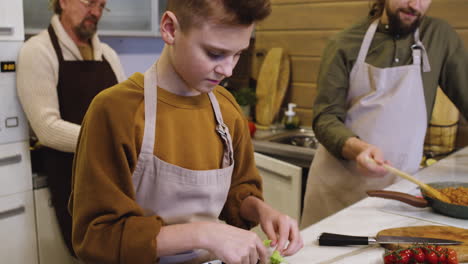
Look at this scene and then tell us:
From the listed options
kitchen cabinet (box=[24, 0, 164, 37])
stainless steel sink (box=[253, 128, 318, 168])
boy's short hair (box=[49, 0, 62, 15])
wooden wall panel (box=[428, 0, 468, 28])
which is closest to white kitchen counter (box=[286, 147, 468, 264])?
stainless steel sink (box=[253, 128, 318, 168])

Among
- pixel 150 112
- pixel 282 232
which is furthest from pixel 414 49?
pixel 150 112

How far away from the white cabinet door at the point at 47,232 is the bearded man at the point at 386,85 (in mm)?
1203

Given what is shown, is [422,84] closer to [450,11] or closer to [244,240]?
[450,11]

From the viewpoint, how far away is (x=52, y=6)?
79.0 inches

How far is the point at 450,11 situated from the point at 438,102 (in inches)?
16.9

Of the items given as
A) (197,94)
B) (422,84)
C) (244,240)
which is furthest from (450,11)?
(244,240)

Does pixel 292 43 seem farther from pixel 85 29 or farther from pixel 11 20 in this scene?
pixel 11 20

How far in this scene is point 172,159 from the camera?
2.93ft

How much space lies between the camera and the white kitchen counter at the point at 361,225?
3.20 feet

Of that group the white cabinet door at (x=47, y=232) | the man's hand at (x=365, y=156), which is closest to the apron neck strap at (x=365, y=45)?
the man's hand at (x=365, y=156)

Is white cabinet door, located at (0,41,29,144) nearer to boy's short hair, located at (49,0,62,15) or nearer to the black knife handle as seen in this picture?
boy's short hair, located at (49,0,62,15)

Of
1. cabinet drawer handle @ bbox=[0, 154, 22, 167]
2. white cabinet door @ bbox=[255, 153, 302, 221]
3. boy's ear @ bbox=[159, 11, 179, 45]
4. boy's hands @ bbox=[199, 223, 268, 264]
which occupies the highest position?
boy's ear @ bbox=[159, 11, 179, 45]

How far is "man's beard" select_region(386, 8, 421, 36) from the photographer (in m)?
1.58

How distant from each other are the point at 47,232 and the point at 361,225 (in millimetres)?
1470
